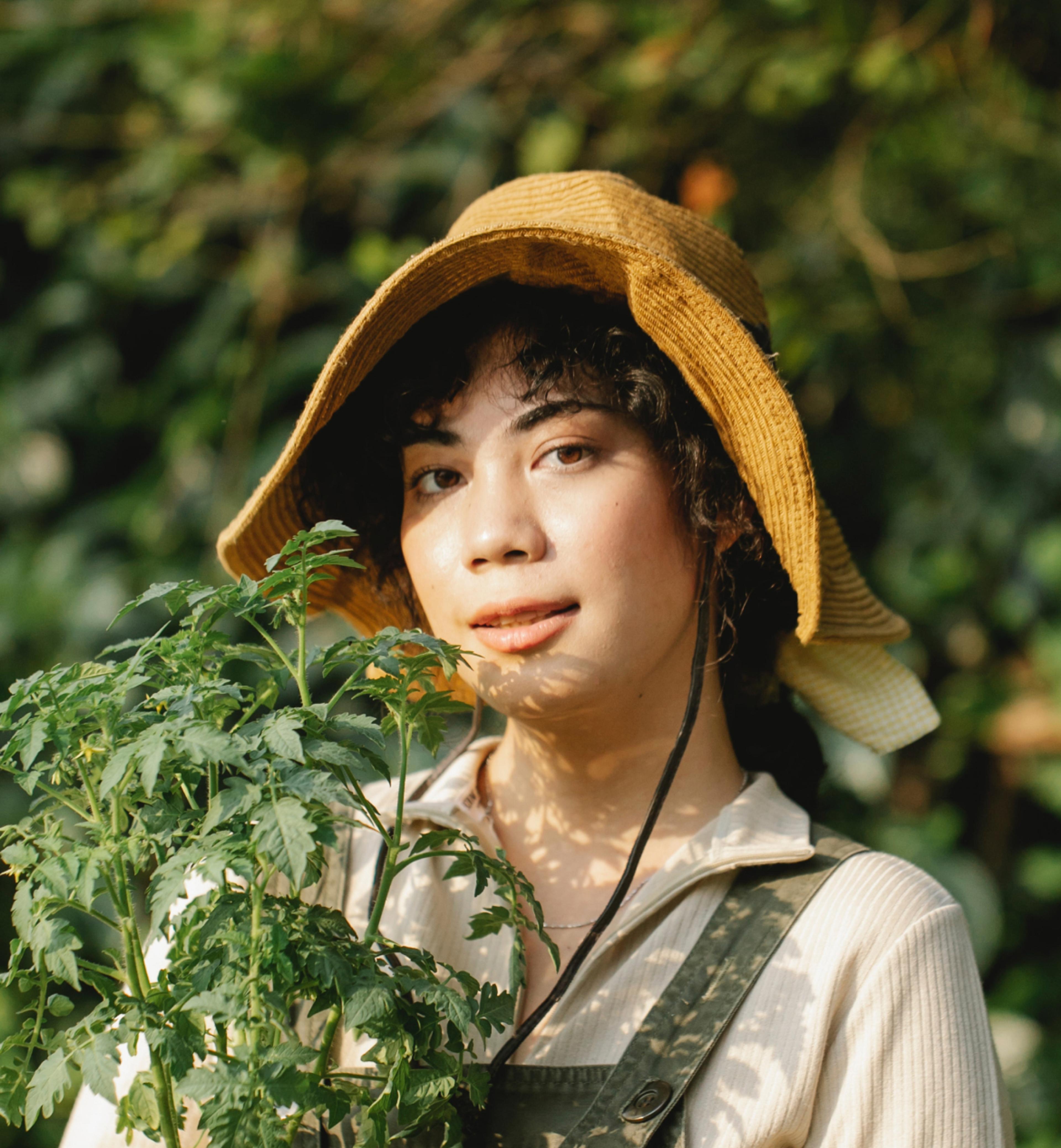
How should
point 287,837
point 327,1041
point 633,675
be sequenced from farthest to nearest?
point 633,675 → point 327,1041 → point 287,837

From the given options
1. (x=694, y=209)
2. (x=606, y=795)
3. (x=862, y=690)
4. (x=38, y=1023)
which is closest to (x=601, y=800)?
→ (x=606, y=795)

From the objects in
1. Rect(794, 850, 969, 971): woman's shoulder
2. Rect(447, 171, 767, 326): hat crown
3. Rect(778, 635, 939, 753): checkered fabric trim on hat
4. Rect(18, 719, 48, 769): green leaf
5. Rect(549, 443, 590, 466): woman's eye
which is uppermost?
Rect(447, 171, 767, 326): hat crown

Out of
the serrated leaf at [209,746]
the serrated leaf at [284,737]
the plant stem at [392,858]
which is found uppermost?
the serrated leaf at [209,746]

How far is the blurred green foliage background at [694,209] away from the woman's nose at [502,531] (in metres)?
1.09

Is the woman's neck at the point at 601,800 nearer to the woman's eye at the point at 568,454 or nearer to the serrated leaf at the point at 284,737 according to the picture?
the woman's eye at the point at 568,454

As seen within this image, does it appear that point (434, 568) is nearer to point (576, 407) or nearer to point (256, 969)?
point (576, 407)

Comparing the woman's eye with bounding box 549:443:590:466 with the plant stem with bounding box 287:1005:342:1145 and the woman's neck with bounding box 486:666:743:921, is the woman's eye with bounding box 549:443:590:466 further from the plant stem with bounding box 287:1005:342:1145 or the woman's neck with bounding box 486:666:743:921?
the plant stem with bounding box 287:1005:342:1145

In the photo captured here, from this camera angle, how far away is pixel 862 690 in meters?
1.29

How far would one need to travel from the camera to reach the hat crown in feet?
3.45

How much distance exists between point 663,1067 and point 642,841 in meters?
0.20

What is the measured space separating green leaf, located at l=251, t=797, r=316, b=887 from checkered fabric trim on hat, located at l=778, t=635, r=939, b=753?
75 cm

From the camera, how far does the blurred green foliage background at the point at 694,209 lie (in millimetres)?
2117

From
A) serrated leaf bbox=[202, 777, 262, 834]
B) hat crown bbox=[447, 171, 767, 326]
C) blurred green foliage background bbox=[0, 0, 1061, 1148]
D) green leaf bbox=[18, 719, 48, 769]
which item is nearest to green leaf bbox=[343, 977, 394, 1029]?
serrated leaf bbox=[202, 777, 262, 834]

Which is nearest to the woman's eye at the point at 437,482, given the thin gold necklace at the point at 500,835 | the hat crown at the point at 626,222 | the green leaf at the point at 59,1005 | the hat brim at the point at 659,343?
the hat brim at the point at 659,343
